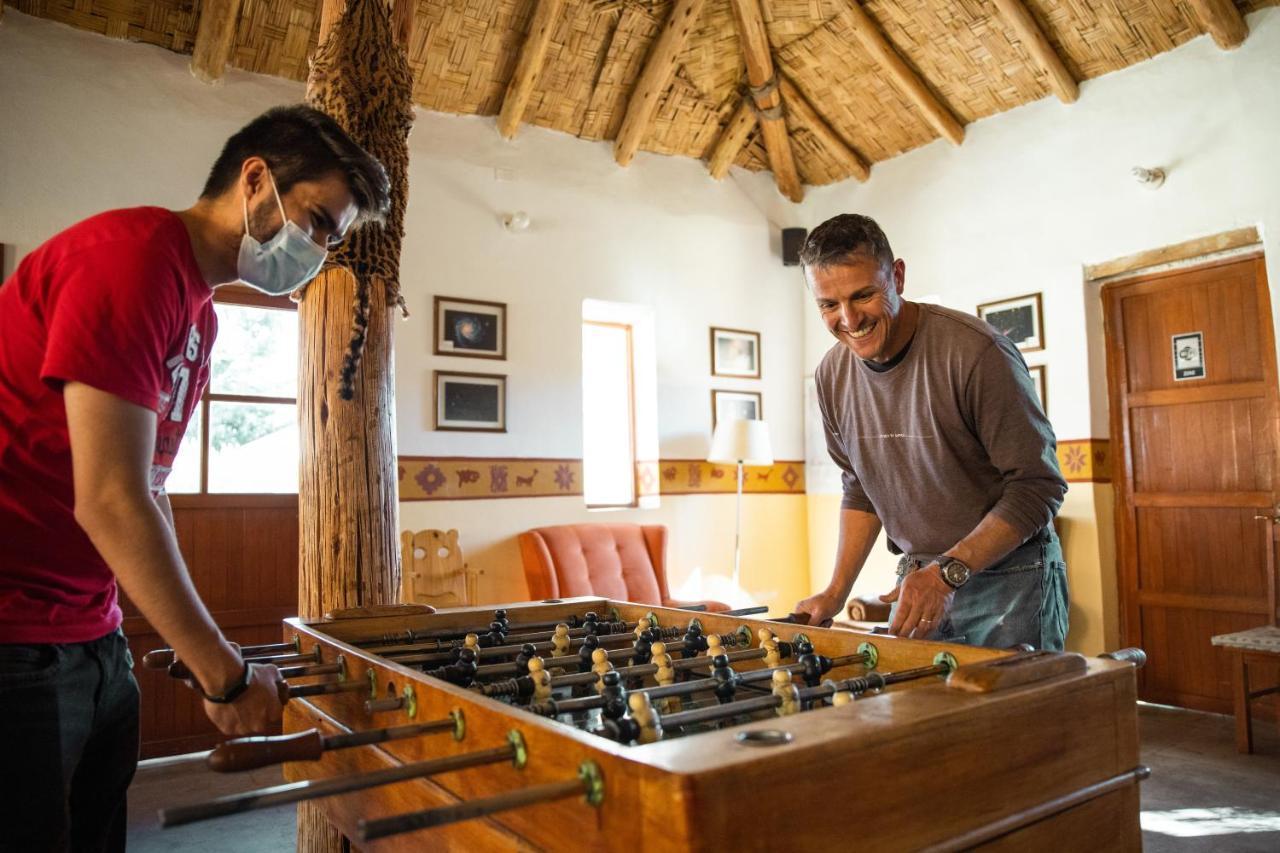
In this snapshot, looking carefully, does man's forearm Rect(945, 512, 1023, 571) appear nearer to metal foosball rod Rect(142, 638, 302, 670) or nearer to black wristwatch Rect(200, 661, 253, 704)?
black wristwatch Rect(200, 661, 253, 704)

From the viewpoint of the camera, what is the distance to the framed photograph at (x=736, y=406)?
252 inches

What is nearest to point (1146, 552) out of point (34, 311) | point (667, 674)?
point (667, 674)

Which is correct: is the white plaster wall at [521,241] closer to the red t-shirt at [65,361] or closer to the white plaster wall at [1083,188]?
the white plaster wall at [1083,188]

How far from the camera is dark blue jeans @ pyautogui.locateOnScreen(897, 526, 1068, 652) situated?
2.07 meters

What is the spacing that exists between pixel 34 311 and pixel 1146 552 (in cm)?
538

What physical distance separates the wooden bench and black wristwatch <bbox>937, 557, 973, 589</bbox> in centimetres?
279

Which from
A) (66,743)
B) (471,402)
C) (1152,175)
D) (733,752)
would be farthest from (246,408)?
(1152,175)

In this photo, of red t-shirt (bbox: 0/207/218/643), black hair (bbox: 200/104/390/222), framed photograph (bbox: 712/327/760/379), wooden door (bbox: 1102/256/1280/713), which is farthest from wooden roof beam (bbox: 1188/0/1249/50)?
red t-shirt (bbox: 0/207/218/643)

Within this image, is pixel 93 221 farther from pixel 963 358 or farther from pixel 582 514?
pixel 582 514

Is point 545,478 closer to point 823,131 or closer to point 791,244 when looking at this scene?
point 791,244

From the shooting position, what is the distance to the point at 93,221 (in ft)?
4.57

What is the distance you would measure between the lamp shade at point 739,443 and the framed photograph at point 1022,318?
1.59m

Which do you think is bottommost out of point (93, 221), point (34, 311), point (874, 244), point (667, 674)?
point (667, 674)

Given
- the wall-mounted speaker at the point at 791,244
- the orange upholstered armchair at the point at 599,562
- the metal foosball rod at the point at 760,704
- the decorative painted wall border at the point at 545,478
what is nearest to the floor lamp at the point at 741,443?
the decorative painted wall border at the point at 545,478
